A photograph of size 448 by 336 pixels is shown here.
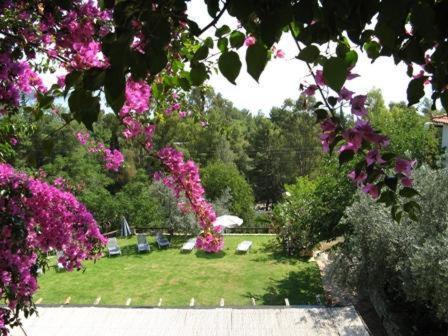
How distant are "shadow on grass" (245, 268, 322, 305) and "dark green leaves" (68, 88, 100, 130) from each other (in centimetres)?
1211

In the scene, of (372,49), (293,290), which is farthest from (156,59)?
(293,290)

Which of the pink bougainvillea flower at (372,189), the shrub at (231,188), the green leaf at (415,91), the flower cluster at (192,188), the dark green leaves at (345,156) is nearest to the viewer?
the green leaf at (415,91)

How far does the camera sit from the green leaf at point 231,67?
3.13 ft

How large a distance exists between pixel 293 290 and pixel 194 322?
236 inches

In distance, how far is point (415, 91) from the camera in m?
1.27

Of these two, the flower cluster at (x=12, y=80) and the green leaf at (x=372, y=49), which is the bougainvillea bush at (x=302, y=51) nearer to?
the green leaf at (x=372, y=49)

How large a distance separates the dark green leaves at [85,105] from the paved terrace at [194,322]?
7286 mm

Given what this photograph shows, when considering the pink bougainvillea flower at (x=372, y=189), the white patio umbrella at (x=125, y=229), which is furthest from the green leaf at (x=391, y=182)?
the white patio umbrella at (x=125, y=229)

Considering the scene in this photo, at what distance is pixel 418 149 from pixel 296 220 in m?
5.53

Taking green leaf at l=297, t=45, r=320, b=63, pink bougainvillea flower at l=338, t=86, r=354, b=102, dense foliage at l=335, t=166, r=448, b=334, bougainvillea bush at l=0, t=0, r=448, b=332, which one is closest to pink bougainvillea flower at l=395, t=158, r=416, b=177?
bougainvillea bush at l=0, t=0, r=448, b=332

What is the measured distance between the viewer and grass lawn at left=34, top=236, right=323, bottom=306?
13.0m

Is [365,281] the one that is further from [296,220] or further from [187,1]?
[187,1]

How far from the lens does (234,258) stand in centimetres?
1750

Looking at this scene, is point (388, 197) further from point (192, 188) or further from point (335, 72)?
point (192, 188)
